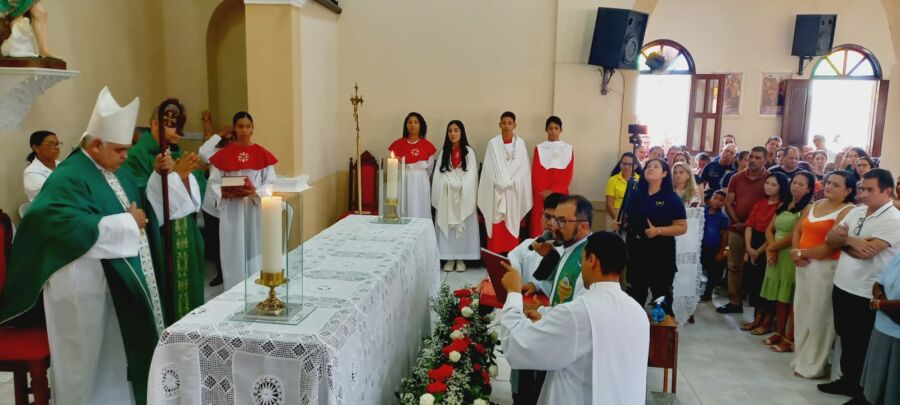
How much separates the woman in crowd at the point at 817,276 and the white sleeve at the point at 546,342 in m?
2.77

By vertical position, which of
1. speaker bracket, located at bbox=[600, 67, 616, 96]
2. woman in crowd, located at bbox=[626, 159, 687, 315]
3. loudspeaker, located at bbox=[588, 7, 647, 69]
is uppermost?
loudspeaker, located at bbox=[588, 7, 647, 69]

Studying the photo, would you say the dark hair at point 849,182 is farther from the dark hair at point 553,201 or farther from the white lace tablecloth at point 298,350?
the white lace tablecloth at point 298,350

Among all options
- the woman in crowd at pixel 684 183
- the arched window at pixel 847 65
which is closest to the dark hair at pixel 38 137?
the woman in crowd at pixel 684 183

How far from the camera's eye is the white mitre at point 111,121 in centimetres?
272

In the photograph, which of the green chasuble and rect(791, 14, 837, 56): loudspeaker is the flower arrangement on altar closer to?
the green chasuble

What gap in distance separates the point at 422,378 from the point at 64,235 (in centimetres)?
165

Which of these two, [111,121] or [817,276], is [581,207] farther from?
[817,276]

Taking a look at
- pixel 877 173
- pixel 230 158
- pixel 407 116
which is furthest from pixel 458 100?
pixel 877 173

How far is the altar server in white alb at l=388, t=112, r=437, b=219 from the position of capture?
703 centimetres

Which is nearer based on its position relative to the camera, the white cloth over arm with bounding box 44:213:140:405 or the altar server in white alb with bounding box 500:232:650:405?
the altar server in white alb with bounding box 500:232:650:405

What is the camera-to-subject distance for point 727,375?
4293 millimetres

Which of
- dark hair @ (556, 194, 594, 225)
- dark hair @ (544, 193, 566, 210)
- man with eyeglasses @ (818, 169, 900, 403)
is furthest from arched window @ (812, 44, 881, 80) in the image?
dark hair @ (556, 194, 594, 225)

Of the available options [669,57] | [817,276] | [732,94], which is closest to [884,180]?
[817,276]

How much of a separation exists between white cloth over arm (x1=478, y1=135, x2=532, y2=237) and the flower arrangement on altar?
3.12 m
